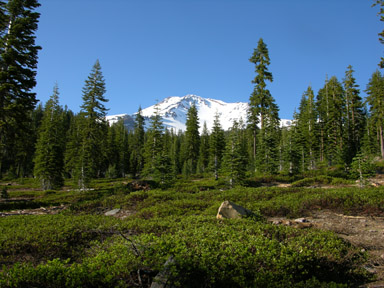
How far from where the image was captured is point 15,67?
16.8 metres

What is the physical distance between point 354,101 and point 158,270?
46877 mm

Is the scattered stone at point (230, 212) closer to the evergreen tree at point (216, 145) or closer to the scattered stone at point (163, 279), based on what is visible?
the scattered stone at point (163, 279)

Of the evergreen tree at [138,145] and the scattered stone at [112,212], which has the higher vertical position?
the evergreen tree at [138,145]

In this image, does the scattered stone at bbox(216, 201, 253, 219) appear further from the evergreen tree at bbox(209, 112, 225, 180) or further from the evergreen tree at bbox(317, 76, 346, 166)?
the evergreen tree at bbox(317, 76, 346, 166)

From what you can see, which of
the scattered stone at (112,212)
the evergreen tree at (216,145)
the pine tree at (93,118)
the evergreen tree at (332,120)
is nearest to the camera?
the scattered stone at (112,212)

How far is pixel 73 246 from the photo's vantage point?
6.95 m

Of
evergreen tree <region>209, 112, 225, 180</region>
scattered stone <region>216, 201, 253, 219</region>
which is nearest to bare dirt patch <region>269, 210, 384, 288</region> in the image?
scattered stone <region>216, 201, 253, 219</region>

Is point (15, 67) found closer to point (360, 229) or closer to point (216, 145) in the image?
point (360, 229)

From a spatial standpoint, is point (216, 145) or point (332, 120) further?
point (332, 120)

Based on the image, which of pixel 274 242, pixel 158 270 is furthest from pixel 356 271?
pixel 158 270

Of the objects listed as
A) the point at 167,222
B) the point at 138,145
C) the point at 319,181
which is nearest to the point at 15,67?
the point at 167,222

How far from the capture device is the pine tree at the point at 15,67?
1666cm

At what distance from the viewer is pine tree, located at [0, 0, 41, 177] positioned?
16.7 metres

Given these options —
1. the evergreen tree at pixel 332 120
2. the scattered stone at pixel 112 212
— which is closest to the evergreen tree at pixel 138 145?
the evergreen tree at pixel 332 120
